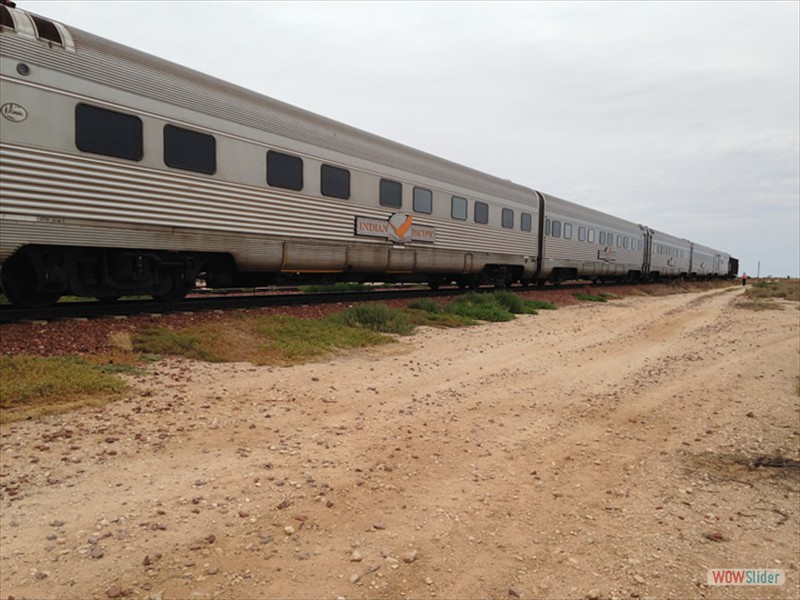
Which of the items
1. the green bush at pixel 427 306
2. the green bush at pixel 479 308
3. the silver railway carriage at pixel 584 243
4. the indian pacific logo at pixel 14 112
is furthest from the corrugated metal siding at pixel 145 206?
the silver railway carriage at pixel 584 243

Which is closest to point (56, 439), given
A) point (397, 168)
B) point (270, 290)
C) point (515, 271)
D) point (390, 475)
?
point (390, 475)

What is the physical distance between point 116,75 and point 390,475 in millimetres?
7527

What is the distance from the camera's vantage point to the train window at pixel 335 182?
447 inches

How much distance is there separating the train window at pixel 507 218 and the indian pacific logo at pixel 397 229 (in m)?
4.53

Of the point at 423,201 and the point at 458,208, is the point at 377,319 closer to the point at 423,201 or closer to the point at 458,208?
the point at 423,201

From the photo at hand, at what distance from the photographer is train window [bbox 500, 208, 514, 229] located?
18406mm

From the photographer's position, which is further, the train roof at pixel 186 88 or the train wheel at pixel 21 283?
the train wheel at pixel 21 283

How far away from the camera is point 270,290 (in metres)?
18.2

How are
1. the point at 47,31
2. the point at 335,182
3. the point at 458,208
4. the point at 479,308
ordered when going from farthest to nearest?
the point at 458,208, the point at 479,308, the point at 335,182, the point at 47,31

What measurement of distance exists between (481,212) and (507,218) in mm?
1922

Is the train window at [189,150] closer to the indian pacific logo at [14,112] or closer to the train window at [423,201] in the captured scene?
the indian pacific logo at [14,112]

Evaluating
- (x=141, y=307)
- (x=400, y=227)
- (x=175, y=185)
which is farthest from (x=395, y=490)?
(x=400, y=227)

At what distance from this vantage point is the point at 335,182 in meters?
11.7

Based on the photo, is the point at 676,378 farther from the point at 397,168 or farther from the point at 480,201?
the point at 480,201
